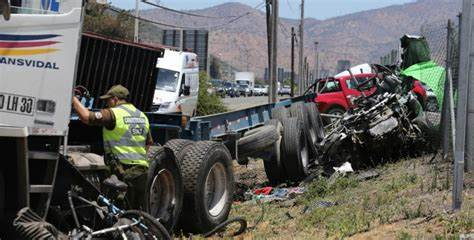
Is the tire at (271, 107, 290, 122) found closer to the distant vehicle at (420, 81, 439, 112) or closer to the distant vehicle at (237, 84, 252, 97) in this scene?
the distant vehicle at (420, 81, 439, 112)

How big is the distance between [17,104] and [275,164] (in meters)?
7.87

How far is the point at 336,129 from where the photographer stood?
13469 mm

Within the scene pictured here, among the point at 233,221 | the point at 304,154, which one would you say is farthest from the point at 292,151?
the point at 233,221

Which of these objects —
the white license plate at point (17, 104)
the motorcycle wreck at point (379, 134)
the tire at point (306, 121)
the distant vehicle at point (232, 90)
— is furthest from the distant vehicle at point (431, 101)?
the distant vehicle at point (232, 90)

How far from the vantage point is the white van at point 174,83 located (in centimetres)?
1903

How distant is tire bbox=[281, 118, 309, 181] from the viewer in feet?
41.5

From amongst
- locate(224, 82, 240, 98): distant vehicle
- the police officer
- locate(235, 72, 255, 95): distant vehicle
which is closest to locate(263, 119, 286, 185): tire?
the police officer

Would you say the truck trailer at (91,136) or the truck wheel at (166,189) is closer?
the truck trailer at (91,136)

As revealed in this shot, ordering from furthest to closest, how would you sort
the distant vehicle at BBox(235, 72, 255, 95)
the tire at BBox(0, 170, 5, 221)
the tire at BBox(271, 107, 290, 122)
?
1. the distant vehicle at BBox(235, 72, 255, 95)
2. the tire at BBox(271, 107, 290, 122)
3. the tire at BBox(0, 170, 5, 221)

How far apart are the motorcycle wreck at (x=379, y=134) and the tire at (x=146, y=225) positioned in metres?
7.06

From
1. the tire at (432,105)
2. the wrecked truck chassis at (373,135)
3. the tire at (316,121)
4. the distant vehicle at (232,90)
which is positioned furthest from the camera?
the distant vehicle at (232,90)

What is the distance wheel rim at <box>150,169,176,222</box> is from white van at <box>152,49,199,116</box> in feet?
34.8

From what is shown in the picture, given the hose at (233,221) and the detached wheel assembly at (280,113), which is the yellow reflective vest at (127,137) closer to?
the hose at (233,221)

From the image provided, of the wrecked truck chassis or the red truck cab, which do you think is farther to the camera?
the red truck cab
